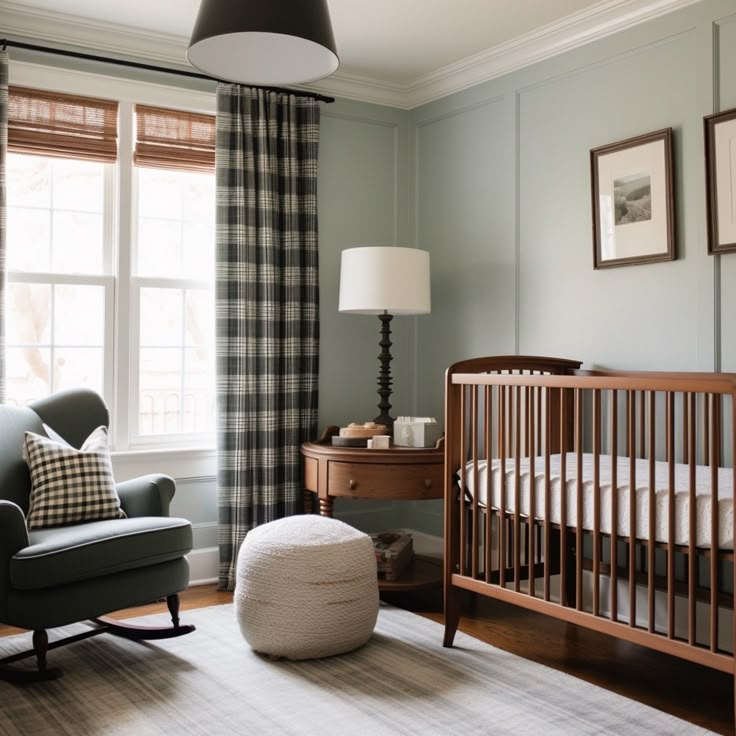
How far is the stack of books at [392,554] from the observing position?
3.53 m

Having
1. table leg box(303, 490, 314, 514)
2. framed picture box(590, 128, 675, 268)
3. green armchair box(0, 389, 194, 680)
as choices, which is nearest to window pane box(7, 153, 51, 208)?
green armchair box(0, 389, 194, 680)

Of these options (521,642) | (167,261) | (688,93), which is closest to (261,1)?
(688,93)

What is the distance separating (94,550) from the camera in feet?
8.43

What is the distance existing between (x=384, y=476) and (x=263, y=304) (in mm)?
1024

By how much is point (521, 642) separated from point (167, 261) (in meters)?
2.25

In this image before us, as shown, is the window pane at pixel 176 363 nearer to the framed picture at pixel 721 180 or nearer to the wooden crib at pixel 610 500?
the wooden crib at pixel 610 500

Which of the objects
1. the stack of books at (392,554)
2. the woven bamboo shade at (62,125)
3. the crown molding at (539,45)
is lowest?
the stack of books at (392,554)

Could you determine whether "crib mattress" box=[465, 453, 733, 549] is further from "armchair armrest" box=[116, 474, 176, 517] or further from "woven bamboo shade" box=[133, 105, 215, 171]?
"woven bamboo shade" box=[133, 105, 215, 171]

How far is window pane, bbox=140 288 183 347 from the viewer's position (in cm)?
377

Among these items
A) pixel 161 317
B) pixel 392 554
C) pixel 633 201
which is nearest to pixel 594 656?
pixel 392 554

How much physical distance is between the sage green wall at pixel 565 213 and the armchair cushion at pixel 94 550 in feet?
5.66

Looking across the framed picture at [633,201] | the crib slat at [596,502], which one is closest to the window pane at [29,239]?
the framed picture at [633,201]

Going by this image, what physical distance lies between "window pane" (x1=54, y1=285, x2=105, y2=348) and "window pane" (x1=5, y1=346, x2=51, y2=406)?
0.34 ft

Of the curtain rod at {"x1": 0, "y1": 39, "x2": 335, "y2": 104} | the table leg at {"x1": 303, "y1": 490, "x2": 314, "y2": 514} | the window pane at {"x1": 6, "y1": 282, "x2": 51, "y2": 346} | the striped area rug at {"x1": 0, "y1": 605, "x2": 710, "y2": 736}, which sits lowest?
the striped area rug at {"x1": 0, "y1": 605, "x2": 710, "y2": 736}
